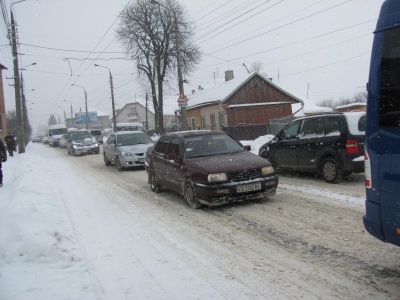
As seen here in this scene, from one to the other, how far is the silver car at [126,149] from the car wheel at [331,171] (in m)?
7.73

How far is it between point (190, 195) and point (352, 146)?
4164mm

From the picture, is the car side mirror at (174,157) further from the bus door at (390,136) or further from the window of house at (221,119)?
the window of house at (221,119)

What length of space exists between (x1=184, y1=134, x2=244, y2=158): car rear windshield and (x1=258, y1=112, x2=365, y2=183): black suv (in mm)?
2299

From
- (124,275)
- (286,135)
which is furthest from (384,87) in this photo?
(286,135)

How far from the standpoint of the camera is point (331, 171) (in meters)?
9.38

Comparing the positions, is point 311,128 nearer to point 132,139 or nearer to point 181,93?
point 132,139

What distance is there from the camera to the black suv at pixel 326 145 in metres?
8.89

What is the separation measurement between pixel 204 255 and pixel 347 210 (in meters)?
3.23

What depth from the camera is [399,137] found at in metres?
3.24

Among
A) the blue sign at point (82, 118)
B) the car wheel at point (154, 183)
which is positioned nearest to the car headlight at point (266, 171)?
the car wheel at point (154, 183)

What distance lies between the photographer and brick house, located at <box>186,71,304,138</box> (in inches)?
1309

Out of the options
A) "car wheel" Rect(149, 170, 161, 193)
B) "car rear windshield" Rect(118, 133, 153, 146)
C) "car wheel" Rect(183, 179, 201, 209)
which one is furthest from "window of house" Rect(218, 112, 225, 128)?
"car wheel" Rect(183, 179, 201, 209)

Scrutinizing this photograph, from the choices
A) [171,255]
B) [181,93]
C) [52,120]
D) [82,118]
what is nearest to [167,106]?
[82,118]

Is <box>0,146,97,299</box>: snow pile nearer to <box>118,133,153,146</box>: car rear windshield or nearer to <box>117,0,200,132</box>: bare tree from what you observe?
<box>118,133,153,146</box>: car rear windshield
